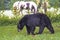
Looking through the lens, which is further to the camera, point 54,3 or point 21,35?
point 54,3

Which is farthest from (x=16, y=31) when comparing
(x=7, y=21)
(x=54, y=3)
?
(x=54, y=3)

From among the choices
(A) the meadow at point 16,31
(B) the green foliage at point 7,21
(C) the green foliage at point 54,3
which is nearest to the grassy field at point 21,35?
(A) the meadow at point 16,31

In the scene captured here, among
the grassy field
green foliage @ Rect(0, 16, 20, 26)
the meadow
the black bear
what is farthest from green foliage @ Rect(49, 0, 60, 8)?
the black bear

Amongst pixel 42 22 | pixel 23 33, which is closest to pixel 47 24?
pixel 42 22

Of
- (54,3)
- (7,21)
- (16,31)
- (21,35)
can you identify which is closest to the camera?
(21,35)

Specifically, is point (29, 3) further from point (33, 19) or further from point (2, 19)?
point (33, 19)

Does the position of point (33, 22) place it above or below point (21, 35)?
above

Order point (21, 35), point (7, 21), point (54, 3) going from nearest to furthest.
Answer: point (21, 35), point (7, 21), point (54, 3)

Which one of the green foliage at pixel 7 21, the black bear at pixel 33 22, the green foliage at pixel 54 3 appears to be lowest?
the green foliage at pixel 7 21

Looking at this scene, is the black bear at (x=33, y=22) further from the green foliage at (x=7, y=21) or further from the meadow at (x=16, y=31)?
the green foliage at (x=7, y=21)

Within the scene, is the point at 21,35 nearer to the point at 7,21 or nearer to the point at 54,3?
the point at 7,21

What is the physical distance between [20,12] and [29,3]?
30 centimetres

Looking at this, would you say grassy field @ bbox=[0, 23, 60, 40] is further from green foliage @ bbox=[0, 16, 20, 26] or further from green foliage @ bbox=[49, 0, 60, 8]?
green foliage @ bbox=[49, 0, 60, 8]

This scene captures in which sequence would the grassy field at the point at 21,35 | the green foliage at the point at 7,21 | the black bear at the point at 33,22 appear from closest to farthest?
1. the grassy field at the point at 21,35
2. the black bear at the point at 33,22
3. the green foliage at the point at 7,21
